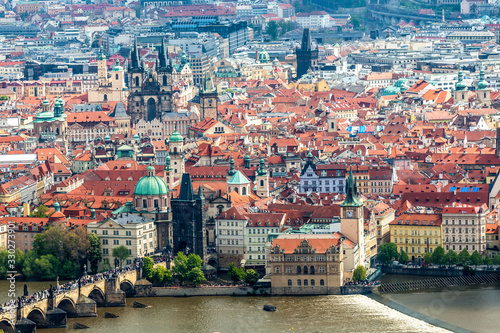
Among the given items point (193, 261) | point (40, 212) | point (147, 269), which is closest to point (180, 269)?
point (193, 261)

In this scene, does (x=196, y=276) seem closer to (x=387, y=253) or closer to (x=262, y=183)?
(x=387, y=253)

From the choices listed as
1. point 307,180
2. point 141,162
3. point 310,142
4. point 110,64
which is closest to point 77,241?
point 307,180

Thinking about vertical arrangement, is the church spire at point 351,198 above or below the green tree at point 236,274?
above

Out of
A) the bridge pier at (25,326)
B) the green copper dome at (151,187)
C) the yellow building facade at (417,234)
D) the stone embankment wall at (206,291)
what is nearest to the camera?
the bridge pier at (25,326)

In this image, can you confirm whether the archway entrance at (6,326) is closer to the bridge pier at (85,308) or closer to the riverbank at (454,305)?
the bridge pier at (85,308)

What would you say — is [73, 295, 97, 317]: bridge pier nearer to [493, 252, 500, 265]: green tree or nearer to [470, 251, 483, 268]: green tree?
[470, 251, 483, 268]: green tree

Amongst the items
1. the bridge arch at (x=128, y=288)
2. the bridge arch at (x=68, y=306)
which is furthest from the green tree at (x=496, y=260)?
the bridge arch at (x=68, y=306)

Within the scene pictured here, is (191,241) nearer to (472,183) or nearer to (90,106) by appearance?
(472,183)
